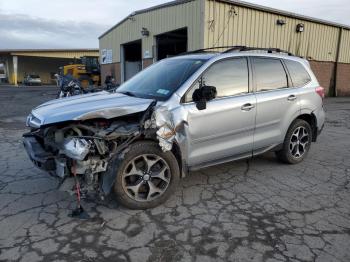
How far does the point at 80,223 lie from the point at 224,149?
204 cm

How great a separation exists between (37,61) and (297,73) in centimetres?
5489

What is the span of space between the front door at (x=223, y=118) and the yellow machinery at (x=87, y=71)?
67.8 feet

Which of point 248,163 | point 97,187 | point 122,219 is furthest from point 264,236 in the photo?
point 248,163

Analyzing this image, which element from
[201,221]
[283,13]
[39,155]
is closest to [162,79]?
[39,155]

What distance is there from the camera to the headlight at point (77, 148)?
130 inches

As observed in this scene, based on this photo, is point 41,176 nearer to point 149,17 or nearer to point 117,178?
point 117,178

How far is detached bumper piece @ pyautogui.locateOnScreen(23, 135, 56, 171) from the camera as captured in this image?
11.7 ft

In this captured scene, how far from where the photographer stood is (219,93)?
14.2 feet

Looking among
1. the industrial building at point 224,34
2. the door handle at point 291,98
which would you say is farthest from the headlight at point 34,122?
the industrial building at point 224,34

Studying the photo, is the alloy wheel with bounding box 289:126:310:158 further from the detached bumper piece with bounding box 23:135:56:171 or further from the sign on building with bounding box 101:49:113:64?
the sign on building with bounding box 101:49:113:64

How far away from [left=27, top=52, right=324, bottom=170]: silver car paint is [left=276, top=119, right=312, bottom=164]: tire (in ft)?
0.54

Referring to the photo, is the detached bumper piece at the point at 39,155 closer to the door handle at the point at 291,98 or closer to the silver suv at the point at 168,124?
the silver suv at the point at 168,124

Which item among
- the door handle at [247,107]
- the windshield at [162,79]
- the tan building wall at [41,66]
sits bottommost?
the door handle at [247,107]

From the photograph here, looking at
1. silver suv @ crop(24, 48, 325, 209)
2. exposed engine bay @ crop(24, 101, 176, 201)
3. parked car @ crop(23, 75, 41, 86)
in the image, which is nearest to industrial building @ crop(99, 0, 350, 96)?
silver suv @ crop(24, 48, 325, 209)
